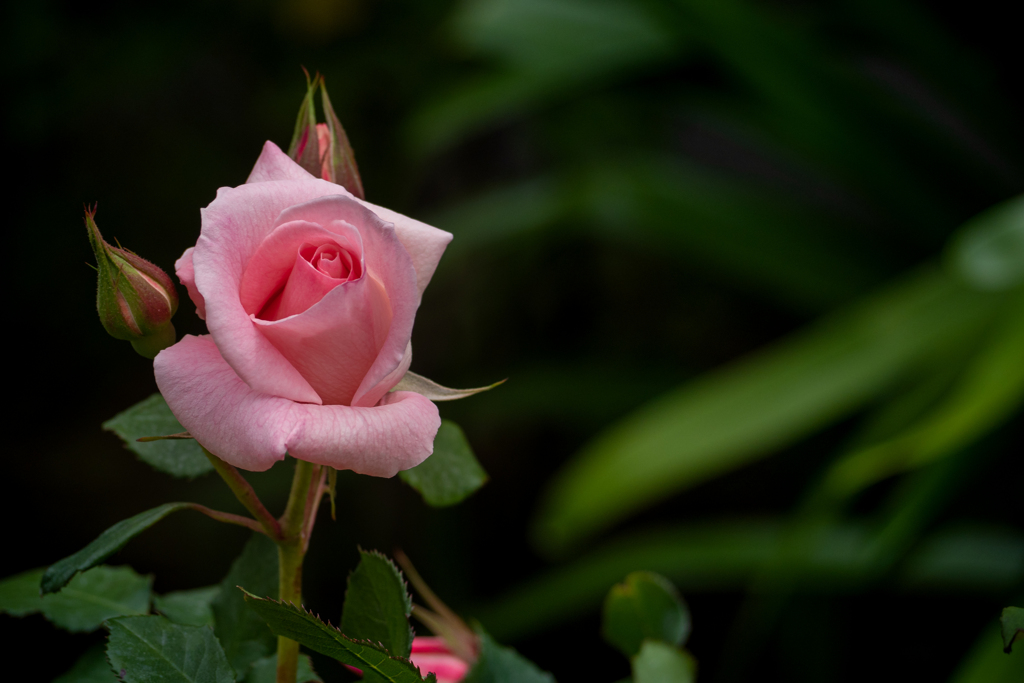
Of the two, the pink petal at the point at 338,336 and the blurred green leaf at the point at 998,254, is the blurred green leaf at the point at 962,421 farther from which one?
the pink petal at the point at 338,336

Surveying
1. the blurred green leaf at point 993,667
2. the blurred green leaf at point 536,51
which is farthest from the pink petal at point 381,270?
the blurred green leaf at point 536,51

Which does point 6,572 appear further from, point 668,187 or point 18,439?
→ point 668,187

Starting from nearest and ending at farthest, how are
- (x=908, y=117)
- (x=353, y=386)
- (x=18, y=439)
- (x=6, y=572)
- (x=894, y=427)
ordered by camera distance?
(x=353, y=386)
(x=894, y=427)
(x=6, y=572)
(x=908, y=117)
(x=18, y=439)

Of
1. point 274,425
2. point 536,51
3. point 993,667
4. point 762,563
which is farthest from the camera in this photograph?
point 536,51

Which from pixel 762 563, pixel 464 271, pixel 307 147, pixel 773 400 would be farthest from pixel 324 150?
pixel 464 271

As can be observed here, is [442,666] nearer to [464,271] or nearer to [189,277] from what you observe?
[189,277]

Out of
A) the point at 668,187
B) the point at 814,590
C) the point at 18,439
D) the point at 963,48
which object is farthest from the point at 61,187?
the point at 963,48
